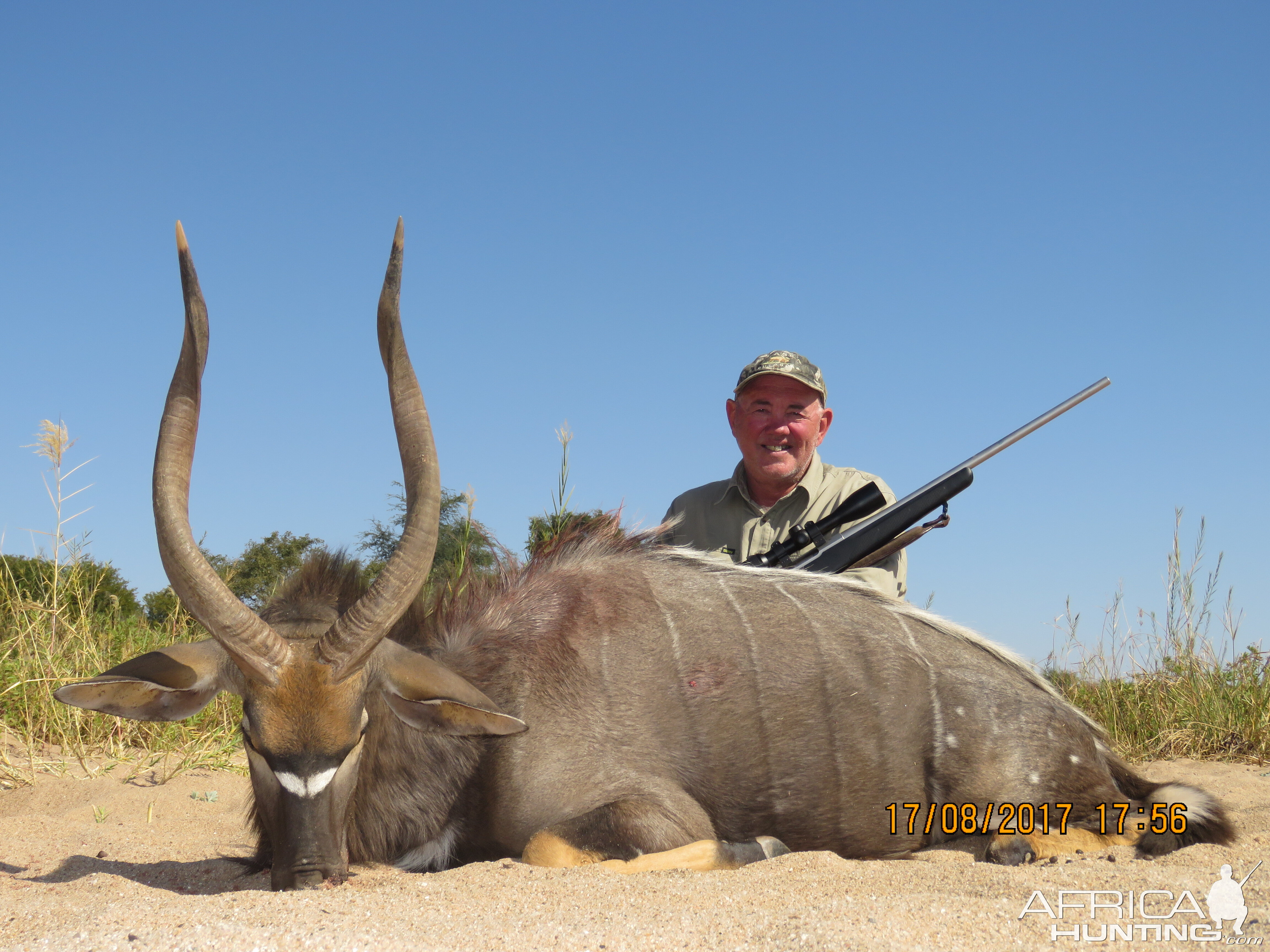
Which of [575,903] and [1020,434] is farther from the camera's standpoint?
[1020,434]

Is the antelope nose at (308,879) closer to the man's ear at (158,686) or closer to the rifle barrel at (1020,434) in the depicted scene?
the man's ear at (158,686)

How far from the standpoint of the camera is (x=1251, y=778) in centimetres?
586

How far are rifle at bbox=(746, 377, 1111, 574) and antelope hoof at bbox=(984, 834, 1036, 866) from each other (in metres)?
1.56

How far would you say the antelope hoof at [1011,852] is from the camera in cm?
389

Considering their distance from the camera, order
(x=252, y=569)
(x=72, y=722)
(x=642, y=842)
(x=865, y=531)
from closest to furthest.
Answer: (x=642, y=842), (x=865, y=531), (x=72, y=722), (x=252, y=569)

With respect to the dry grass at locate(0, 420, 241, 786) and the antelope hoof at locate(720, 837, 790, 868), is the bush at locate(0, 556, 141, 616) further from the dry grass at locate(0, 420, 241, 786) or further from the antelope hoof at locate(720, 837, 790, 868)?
the antelope hoof at locate(720, 837, 790, 868)

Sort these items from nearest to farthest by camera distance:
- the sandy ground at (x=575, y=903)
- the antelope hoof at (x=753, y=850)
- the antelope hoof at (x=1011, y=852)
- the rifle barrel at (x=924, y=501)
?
the sandy ground at (x=575, y=903)
the antelope hoof at (x=753, y=850)
the antelope hoof at (x=1011, y=852)
the rifle barrel at (x=924, y=501)

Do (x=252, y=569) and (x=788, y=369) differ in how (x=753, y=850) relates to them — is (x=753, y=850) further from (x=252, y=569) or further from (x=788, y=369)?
(x=252, y=569)

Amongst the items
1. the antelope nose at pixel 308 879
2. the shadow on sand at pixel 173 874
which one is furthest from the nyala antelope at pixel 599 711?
the shadow on sand at pixel 173 874

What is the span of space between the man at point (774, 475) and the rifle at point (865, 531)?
1.27ft

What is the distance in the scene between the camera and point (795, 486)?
21.1ft

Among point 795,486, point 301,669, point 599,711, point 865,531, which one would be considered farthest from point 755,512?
point 301,669
